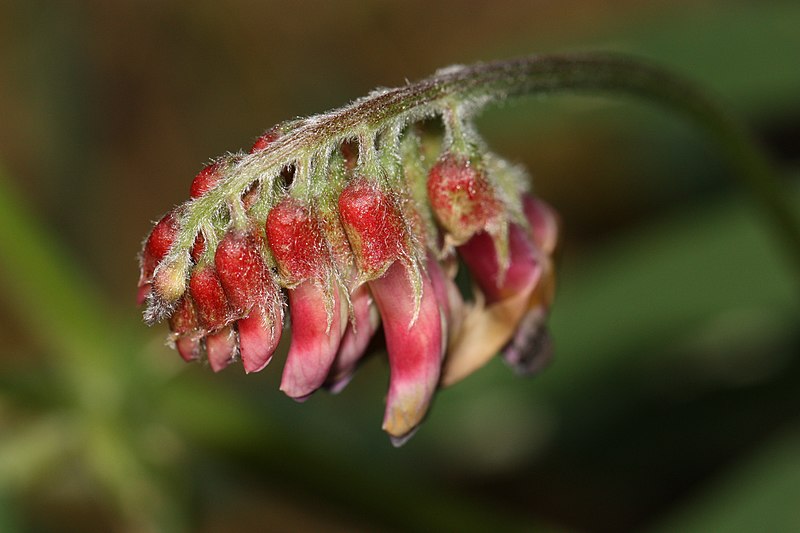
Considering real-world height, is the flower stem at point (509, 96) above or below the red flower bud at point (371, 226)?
above

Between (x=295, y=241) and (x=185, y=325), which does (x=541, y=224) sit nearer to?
(x=295, y=241)

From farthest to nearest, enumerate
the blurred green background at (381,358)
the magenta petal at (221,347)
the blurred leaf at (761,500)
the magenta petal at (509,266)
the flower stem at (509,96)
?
the blurred green background at (381,358)
the blurred leaf at (761,500)
the magenta petal at (509,266)
the magenta petal at (221,347)
the flower stem at (509,96)

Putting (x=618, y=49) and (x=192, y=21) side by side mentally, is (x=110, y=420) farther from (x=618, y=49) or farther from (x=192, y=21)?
(x=192, y=21)

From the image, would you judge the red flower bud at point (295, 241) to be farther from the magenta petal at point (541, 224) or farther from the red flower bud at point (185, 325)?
the magenta petal at point (541, 224)

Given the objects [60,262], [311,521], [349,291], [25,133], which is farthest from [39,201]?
[349,291]

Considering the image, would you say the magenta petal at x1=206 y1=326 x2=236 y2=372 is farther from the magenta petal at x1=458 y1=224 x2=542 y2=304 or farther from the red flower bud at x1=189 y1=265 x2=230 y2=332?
the magenta petal at x1=458 y1=224 x2=542 y2=304

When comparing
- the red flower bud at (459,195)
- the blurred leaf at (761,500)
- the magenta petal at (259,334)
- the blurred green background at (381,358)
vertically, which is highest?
the blurred green background at (381,358)

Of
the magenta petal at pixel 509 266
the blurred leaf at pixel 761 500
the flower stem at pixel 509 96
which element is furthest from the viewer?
the blurred leaf at pixel 761 500

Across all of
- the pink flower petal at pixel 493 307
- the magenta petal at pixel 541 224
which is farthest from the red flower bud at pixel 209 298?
the magenta petal at pixel 541 224

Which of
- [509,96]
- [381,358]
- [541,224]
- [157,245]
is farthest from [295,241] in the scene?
[381,358]
